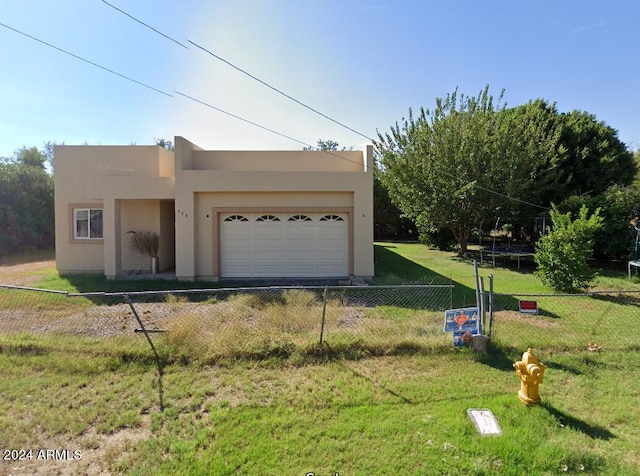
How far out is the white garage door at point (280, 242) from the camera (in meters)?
12.1

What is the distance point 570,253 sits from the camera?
9438mm

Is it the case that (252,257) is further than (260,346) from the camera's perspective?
Yes

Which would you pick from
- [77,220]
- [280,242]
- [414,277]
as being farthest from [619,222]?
[77,220]

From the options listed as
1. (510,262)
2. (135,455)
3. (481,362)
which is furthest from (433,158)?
(135,455)

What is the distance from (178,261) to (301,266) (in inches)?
164

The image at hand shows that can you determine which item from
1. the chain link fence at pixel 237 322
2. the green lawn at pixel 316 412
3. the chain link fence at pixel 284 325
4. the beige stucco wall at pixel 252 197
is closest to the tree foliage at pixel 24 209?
the chain link fence at pixel 284 325

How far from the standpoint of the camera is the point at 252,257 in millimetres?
12117

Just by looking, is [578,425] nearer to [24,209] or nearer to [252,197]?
[252,197]

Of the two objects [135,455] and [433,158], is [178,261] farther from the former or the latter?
[433,158]

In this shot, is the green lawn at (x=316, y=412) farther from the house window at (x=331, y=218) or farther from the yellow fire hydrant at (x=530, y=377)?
the house window at (x=331, y=218)

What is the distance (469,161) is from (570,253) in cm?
876

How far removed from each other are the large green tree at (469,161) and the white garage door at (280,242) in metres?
8.07

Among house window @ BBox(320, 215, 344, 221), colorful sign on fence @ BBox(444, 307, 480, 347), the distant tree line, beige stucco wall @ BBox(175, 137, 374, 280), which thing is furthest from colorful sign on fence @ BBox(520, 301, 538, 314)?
the distant tree line

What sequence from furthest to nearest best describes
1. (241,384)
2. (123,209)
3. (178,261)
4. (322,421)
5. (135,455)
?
(123,209)
(178,261)
(241,384)
(322,421)
(135,455)
